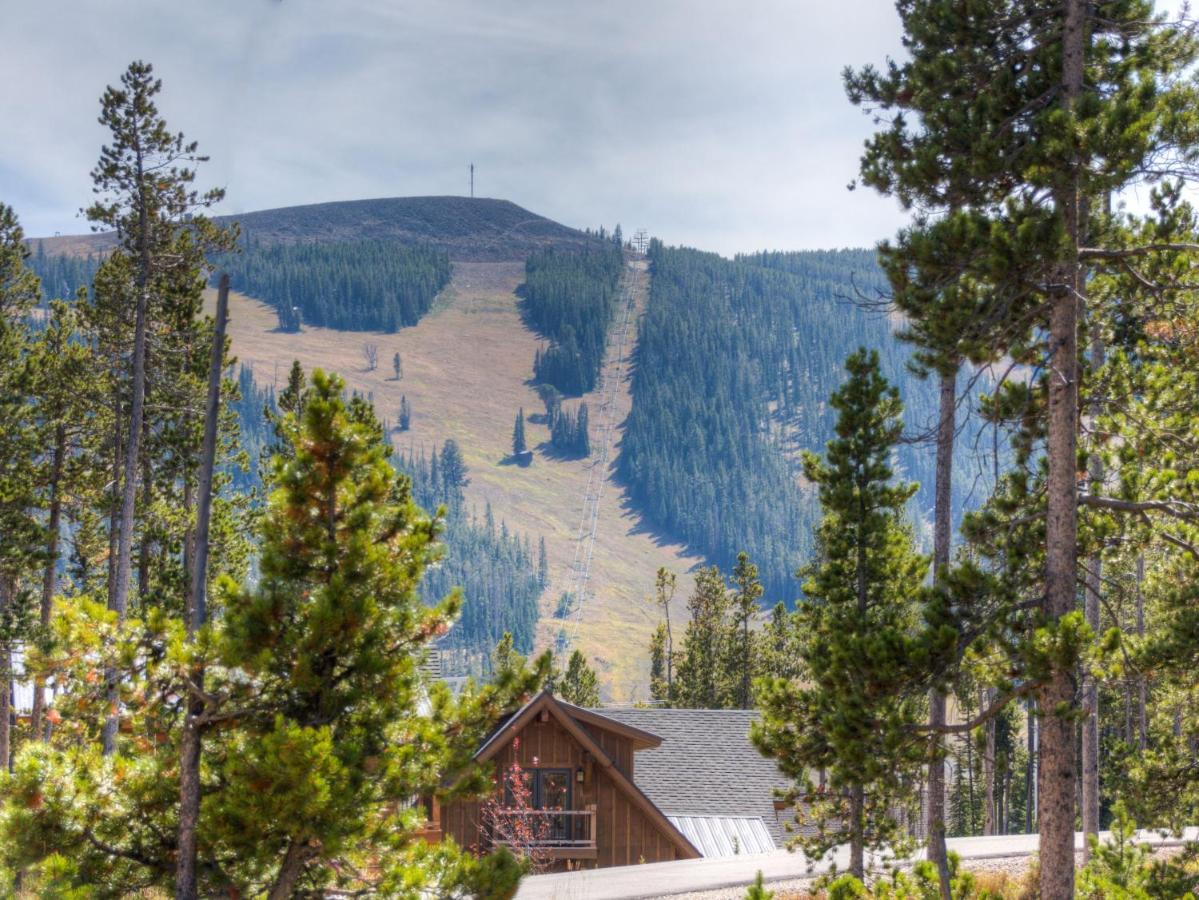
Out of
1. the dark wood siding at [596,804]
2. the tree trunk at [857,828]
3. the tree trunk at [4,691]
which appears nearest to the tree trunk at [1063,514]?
the tree trunk at [857,828]

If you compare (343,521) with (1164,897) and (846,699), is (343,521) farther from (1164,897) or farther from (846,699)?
(1164,897)

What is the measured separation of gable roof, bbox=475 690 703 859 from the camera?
25562 mm

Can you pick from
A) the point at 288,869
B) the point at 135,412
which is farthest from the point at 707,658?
the point at 288,869

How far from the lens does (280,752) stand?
8070 millimetres

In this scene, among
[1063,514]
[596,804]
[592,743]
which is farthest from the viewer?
[596,804]

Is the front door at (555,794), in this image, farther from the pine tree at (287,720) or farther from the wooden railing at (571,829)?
the pine tree at (287,720)

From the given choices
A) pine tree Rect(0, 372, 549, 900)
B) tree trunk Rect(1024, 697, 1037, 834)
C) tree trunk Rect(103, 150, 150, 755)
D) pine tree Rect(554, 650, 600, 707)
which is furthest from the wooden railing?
tree trunk Rect(1024, 697, 1037, 834)

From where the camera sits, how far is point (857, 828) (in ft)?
53.0

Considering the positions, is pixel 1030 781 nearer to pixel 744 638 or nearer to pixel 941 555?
pixel 744 638

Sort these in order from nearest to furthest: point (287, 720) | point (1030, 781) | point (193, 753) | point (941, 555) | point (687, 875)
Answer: point (193, 753) → point (287, 720) → point (941, 555) → point (687, 875) → point (1030, 781)

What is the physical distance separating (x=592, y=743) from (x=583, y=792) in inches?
54.4

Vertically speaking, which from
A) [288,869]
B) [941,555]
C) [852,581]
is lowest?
[288,869]

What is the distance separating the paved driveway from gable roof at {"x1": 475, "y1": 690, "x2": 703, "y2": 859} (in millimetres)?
2978

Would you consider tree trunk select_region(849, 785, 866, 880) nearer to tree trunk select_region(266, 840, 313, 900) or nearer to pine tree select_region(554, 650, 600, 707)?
tree trunk select_region(266, 840, 313, 900)
